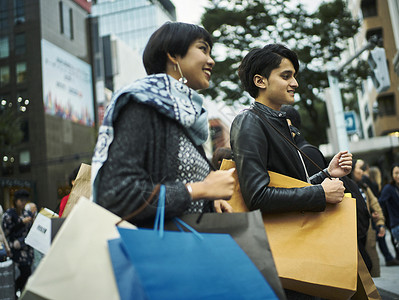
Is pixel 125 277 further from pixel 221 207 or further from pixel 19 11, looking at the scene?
pixel 19 11

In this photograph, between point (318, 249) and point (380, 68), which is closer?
point (318, 249)

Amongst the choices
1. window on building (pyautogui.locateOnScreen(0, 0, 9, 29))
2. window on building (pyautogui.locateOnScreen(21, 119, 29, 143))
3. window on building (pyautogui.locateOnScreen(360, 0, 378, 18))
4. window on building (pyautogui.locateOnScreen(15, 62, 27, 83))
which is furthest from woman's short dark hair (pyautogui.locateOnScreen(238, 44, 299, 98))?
window on building (pyautogui.locateOnScreen(360, 0, 378, 18))

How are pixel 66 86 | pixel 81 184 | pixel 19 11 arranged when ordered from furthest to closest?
1. pixel 66 86
2. pixel 19 11
3. pixel 81 184

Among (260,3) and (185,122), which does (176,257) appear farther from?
(260,3)

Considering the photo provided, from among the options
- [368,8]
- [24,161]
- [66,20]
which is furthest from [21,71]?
[368,8]

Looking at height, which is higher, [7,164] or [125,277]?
[7,164]

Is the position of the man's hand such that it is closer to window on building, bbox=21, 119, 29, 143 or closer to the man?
the man

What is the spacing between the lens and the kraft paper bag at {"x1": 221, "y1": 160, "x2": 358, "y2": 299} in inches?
79.2

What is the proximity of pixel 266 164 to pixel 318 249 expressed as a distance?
1.59 feet

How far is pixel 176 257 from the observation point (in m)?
1.30

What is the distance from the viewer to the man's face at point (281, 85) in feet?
8.51

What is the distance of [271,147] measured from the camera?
2367 mm

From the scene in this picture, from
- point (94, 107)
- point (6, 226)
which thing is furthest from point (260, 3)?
point (94, 107)

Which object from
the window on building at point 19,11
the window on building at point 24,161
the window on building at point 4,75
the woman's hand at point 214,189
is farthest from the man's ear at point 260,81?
the window on building at point 19,11
